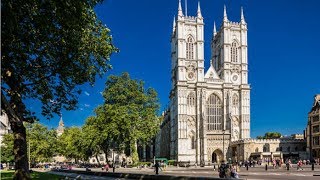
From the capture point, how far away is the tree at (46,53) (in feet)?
60.8

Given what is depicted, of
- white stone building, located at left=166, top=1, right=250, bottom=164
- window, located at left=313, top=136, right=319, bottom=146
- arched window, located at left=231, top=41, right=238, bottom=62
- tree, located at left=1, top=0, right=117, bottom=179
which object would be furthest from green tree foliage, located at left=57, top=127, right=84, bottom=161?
tree, located at left=1, top=0, right=117, bottom=179

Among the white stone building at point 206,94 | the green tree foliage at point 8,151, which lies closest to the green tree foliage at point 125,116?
the green tree foliage at point 8,151

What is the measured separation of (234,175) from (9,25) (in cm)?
1714

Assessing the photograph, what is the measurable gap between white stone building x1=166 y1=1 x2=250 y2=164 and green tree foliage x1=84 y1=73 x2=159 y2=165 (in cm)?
2730

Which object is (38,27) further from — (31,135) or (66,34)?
(31,135)

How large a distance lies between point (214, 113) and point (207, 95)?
478 centimetres

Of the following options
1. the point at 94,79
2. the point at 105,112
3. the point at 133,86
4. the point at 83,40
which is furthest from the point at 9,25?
the point at 133,86

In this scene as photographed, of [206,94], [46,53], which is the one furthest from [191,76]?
[46,53]

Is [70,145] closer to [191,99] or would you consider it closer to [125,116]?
[191,99]

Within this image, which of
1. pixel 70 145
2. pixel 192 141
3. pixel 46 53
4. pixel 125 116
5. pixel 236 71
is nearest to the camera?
pixel 46 53

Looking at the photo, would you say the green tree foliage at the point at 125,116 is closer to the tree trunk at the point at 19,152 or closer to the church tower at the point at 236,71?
the church tower at the point at 236,71

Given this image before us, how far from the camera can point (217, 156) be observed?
342 feet

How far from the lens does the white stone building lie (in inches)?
3994

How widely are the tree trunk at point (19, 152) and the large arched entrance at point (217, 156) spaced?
86.2 meters
